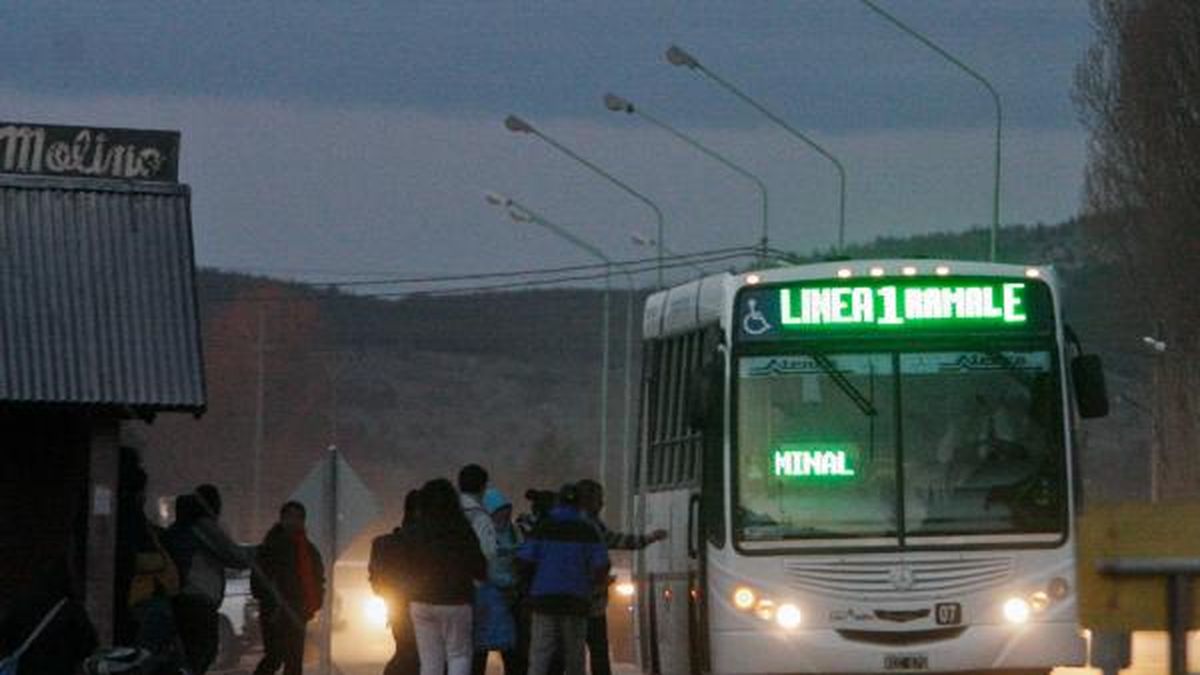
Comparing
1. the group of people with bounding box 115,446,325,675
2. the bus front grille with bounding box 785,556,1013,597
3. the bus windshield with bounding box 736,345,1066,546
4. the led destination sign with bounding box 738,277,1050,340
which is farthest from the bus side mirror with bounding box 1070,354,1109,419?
the group of people with bounding box 115,446,325,675

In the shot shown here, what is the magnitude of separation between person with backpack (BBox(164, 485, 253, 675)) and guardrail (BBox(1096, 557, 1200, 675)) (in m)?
12.8

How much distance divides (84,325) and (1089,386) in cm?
1282

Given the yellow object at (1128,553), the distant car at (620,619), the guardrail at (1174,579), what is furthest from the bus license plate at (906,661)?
the distant car at (620,619)

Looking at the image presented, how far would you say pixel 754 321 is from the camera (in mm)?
22359

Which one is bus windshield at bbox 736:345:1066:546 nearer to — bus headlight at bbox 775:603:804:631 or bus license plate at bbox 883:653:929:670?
bus headlight at bbox 775:603:804:631

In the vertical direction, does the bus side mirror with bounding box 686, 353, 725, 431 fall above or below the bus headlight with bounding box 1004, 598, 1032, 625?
above

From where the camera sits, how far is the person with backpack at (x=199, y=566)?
74.9ft

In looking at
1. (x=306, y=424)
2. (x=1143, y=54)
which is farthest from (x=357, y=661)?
(x=306, y=424)

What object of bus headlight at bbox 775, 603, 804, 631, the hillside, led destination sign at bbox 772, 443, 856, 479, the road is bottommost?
the road

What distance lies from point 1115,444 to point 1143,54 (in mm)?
112115

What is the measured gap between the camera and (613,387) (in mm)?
173625

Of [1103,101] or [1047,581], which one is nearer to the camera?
[1047,581]

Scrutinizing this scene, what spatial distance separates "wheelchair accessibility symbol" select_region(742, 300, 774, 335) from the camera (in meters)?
22.3

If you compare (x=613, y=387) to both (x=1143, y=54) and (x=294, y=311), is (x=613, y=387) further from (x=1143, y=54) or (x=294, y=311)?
(x=1143, y=54)
